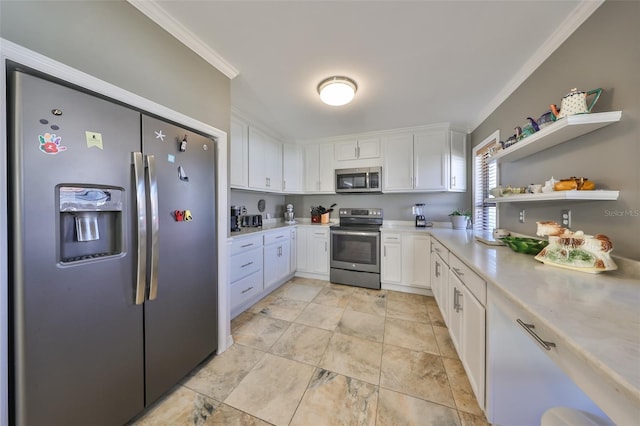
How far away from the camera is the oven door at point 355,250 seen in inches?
120

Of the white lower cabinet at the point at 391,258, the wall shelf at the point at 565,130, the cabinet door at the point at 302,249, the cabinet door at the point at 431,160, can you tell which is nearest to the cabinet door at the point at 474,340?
the wall shelf at the point at 565,130

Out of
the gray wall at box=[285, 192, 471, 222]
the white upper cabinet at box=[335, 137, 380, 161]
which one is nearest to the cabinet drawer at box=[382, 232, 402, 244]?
the gray wall at box=[285, 192, 471, 222]

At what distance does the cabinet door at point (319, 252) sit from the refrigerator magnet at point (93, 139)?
2.68 metres

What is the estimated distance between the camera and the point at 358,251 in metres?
3.15

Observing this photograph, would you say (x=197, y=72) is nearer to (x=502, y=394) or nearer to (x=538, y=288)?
(x=538, y=288)

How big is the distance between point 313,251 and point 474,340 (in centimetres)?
239

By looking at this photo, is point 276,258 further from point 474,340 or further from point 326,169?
point 474,340

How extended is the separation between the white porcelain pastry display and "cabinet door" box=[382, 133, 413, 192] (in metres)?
2.04

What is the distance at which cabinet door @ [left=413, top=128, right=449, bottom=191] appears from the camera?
3.01m

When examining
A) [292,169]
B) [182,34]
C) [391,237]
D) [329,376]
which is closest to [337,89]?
[182,34]

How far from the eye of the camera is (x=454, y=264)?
1.72 meters

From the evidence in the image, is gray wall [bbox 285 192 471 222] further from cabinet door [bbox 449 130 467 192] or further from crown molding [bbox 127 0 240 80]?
crown molding [bbox 127 0 240 80]

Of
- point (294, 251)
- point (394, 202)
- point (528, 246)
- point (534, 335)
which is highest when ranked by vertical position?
point (394, 202)

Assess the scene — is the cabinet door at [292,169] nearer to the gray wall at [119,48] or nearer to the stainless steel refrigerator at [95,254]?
the gray wall at [119,48]
